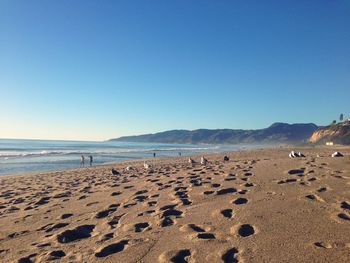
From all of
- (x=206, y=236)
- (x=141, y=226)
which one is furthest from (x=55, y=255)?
(x=206, y=236)

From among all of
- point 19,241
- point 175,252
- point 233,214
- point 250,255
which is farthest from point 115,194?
point 250,255

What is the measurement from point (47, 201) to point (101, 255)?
524cm

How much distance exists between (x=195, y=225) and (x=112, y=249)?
1.41 m

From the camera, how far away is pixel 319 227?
175 inches

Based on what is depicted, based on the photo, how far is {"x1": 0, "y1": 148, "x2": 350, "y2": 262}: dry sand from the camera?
3.95m

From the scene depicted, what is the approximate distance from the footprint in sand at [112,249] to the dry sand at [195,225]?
0.04 ft

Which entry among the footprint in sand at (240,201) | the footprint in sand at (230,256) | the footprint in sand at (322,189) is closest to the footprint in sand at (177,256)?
the footprint in sand at (230,256)

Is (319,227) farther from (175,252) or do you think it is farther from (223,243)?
(175,252)

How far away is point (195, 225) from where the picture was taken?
511 cm

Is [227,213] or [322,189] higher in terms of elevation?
[322,189]

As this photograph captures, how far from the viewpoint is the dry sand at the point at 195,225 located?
12.9 ft

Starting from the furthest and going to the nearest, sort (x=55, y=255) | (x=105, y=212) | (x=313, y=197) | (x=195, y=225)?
(x=105, y=212) < (x=313, y=197) < (x=195, y=225) < (x=55, y=255)

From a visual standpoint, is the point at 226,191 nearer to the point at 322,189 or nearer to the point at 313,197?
the point at 313,197

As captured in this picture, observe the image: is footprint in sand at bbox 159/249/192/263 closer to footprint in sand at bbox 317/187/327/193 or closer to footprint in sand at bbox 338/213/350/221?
footprint in sand at bbox 338/213/350/221
